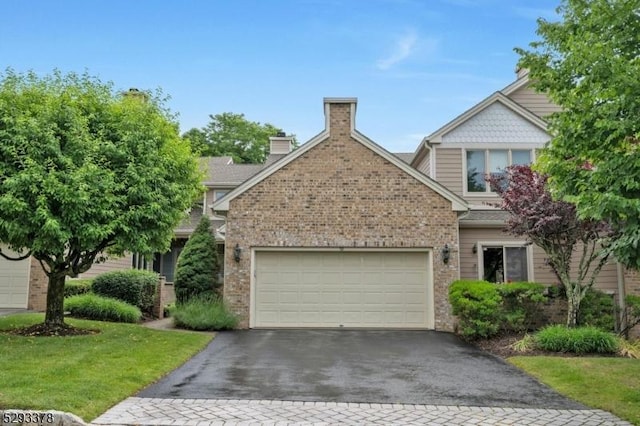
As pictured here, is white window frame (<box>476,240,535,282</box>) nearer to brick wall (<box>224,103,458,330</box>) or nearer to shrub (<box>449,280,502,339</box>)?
brick wall (<box>224,103,458,330</box>)

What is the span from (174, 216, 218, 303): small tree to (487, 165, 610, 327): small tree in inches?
341

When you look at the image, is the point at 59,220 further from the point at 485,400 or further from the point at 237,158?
the point at 237,158

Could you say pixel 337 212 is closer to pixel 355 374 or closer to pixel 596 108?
pixel 355 374

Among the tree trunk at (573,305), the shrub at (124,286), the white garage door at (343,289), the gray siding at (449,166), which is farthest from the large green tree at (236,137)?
the tree trunk at (573,305)

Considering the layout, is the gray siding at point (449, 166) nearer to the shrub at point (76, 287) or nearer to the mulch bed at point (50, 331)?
the mulch bed at point (50, 331)

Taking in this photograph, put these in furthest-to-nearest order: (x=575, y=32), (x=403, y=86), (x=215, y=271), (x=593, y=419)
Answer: (x=403, y=86) < (x=215, y=271) < (x=575, y=32) < (x=593, y=419)

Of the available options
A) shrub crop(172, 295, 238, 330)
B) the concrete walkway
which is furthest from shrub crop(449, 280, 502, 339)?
shrub crop(172, 295, 238, 330)

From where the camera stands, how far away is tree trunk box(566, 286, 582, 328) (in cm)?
1169

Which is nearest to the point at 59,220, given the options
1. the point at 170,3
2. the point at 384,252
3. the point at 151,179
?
the point at 151,179

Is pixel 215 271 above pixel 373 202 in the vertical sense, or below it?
below

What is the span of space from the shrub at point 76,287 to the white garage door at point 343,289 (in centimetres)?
647

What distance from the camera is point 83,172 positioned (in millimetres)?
10156

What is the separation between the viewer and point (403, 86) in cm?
1995

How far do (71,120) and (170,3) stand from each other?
5.44 m
